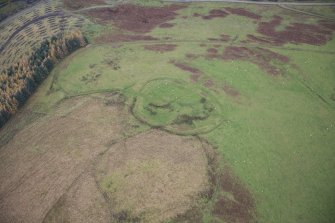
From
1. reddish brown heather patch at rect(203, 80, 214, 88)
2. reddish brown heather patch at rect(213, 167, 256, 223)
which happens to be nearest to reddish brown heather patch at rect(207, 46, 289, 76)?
reddish brown heather patch at rect(203, 80, 214, 88)

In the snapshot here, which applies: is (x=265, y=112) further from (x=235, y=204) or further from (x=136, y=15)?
(x=136, y=15)

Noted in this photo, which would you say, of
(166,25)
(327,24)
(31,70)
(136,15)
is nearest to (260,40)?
(327,24)

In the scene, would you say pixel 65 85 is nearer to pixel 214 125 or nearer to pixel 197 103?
pixel 197 103

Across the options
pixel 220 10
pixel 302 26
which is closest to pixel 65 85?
pixel 220 10

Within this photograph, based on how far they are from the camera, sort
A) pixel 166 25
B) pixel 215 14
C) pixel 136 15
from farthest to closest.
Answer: pixel 136 15 < pixel 215 14 < pixel 166 25

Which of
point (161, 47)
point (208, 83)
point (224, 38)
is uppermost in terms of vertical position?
point (161, 47)

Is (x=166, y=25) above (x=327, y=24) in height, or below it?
above

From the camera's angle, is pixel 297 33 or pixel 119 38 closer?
pixel 297 33
